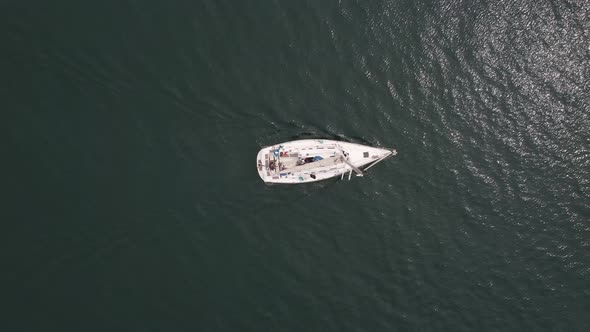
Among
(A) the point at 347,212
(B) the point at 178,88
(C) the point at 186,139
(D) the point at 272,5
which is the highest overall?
(D) the point at 272,5

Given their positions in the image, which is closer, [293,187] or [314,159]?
[314,159]

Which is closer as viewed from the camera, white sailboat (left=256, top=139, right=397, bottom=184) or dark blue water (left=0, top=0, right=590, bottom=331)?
dark blue water (left=0, top=0, right=590, bottom=331)

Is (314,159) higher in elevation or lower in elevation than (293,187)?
higher

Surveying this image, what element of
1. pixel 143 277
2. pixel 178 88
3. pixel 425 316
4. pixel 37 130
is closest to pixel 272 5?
pixel 178 88

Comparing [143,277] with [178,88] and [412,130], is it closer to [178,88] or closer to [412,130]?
[178,88]

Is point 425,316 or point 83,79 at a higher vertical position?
point 83,79
